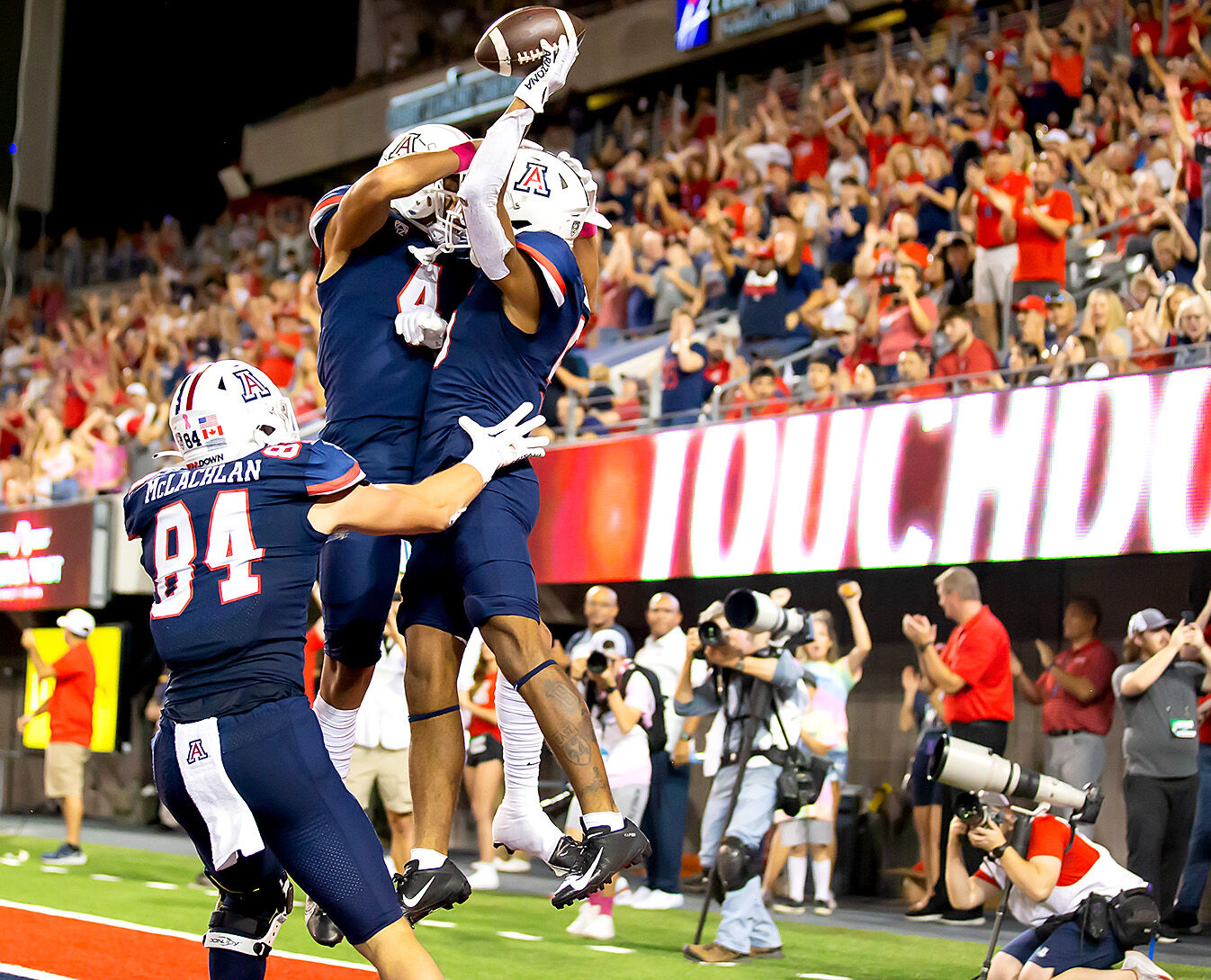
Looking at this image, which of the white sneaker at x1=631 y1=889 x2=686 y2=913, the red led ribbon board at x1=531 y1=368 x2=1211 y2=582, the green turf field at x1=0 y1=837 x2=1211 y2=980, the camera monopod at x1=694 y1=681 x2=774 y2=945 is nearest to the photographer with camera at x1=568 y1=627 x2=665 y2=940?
the green turf field at x1=0 y1=837 x2=1211 y2=980

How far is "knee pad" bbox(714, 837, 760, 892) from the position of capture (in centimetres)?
688

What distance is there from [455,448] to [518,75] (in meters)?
1.03

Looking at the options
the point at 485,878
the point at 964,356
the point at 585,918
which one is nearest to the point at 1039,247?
the point at 964,356

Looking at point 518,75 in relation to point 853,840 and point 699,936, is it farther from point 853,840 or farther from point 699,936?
point 853,840

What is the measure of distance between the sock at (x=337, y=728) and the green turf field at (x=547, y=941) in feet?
9.18

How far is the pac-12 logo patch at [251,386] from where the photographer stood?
3.80 meters

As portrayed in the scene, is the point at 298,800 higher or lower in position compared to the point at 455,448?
Answer: lower

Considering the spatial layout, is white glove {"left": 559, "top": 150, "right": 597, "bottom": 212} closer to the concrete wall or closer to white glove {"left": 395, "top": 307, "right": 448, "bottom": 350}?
white glove {"left": 395, "top": 307, "right": 448, "bottom": 350}

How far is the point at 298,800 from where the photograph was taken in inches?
140

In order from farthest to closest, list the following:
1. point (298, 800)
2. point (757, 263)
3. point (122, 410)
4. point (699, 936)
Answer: point (122, 410), point (757, 263), point (699, 936), point (298, 800)

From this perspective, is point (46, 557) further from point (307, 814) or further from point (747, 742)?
point (307, 814)

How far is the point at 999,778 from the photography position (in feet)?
19.0

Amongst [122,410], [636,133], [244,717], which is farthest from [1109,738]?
[122,410]

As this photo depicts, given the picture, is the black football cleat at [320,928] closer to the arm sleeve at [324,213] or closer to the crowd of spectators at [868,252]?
the arm sleeve at [324,213]
